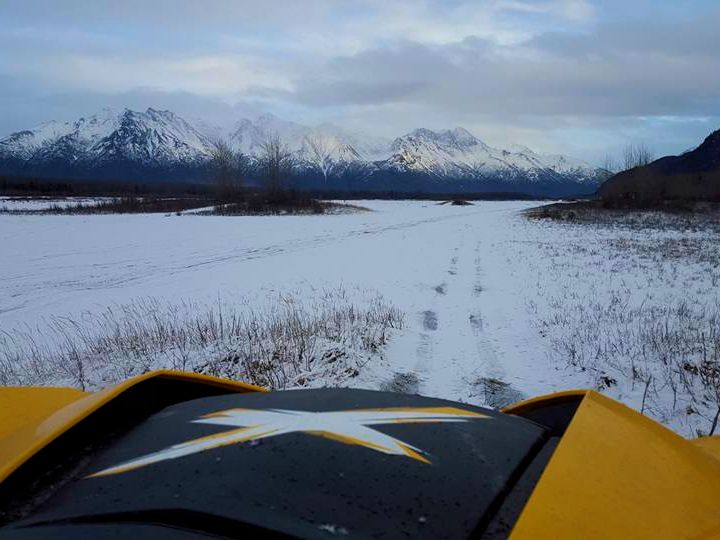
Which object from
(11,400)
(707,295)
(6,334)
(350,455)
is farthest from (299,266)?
(350,455)

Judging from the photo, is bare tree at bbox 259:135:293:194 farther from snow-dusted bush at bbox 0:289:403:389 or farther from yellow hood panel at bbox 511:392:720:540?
yellow hood panel at bbox 511:392:720:540

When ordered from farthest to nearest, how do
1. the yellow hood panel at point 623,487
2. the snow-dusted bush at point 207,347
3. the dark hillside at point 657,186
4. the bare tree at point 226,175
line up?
the bare tree at point 226,175 → the dark hillside at point 657,186 → the snow-dusted bush at point 207,347 → the yellow hood panel at point 623,487

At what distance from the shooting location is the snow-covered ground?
18.7 ft

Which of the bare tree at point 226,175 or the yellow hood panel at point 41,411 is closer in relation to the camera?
the yellow hood panel at point 41,411

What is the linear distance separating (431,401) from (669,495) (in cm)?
88

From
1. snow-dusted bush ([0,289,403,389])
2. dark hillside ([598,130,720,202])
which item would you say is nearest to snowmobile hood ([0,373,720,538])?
snow-dusted bush ([0,289,403,389])

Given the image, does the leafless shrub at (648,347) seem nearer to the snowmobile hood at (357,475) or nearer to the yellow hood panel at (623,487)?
the yellow hood panel at (623,487)

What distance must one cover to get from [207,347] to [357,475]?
5300 mm

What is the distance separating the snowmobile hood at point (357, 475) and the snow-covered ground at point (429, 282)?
3286mm

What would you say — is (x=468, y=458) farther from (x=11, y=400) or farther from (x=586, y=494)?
(x=11, y=400)

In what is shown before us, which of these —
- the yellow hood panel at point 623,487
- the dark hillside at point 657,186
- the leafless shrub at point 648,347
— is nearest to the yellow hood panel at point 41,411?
the yellow hood panel at point 623,487

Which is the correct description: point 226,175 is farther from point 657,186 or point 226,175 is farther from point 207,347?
point 207,347

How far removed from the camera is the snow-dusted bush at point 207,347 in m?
5.54

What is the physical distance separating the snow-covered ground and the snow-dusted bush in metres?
0.46
